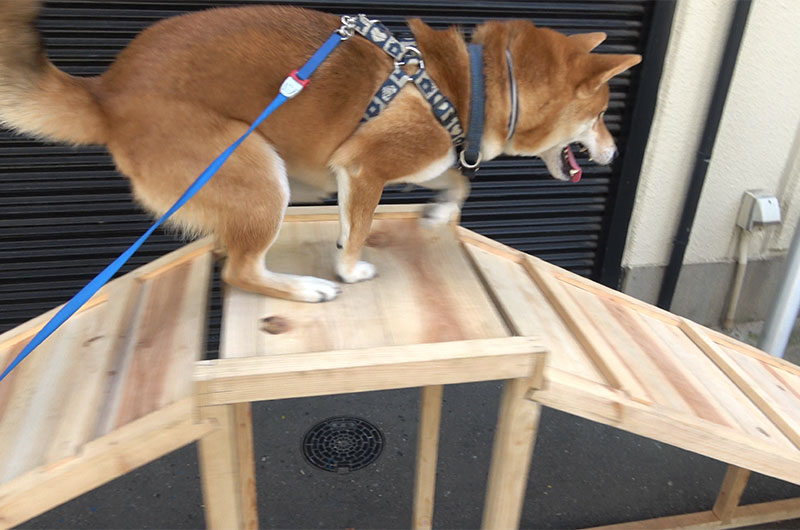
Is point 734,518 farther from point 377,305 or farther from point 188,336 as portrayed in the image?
point 188,336

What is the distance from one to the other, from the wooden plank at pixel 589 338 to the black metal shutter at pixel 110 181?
122 cm

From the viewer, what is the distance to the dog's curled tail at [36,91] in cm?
140

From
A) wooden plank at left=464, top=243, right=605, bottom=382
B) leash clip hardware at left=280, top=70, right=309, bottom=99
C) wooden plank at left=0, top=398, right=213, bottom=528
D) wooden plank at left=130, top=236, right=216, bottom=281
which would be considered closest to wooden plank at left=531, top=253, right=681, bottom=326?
wooden plank at left=464, top=243, right=605, bottom=382

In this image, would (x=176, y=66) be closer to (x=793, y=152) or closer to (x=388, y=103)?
(x=388, y=103)

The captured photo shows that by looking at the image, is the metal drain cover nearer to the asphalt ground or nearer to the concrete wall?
the asphalt ground

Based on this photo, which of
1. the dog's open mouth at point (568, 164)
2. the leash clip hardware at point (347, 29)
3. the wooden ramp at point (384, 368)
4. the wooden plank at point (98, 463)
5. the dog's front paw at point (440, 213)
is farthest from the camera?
the dog's front paw at point (440, 213)

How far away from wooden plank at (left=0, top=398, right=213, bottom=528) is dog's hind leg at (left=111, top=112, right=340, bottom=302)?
504 mm

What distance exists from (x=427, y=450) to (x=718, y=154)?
2481mm

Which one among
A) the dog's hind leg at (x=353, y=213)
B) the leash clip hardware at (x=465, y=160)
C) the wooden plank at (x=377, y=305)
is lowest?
the wooden plank at (x=377, y=305)

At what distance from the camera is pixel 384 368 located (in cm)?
139

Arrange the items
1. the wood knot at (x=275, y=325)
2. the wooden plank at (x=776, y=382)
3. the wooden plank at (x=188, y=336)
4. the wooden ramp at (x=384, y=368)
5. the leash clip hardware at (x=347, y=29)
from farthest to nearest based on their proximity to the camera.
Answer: the wooden plank at (x=776, y=382)
the leash clip hardware at (x=347, y=29)
the wood knot at (x=275, y=325)
the wooden plank at (x=188, y=336)
the wooden ramp at (x=384, y=368)

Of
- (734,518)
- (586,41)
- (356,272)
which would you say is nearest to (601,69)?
(586,41)

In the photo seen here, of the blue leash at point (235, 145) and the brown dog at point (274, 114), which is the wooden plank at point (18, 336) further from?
the brown dog at point (274, 114)

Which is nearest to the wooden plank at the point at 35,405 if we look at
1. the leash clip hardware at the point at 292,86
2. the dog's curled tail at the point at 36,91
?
the dog's curled tail at the point at 36,91
